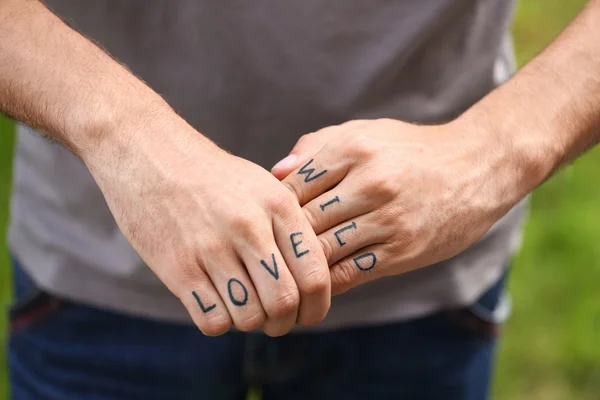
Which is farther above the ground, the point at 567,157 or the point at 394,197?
the point at 394,197

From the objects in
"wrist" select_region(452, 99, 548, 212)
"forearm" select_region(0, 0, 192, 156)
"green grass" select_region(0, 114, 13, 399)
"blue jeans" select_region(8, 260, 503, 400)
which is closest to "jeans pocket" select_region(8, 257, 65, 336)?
"blue jeans" select_region(8, 260, 503, 400)

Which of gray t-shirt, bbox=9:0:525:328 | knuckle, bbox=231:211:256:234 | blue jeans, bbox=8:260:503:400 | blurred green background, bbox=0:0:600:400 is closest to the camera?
knuckle, bbox=231:211:256:234

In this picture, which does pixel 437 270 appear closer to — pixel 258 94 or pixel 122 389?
pixel 258 94

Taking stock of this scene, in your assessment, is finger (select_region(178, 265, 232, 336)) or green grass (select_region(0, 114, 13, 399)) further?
green grass (select_region(0, 114, 13, 399))

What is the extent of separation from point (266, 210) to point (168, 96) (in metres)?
0.50

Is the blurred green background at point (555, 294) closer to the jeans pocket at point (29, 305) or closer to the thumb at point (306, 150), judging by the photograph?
the jeans pocket at point (29, 305)

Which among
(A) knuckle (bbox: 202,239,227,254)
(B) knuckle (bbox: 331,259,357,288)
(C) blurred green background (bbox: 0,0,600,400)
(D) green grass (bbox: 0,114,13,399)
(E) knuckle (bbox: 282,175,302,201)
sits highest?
(A) knuckle (bbox: 202,239,227,254)

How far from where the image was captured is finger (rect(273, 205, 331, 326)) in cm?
119

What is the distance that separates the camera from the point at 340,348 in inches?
71.0

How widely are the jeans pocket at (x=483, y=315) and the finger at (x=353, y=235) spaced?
66cm

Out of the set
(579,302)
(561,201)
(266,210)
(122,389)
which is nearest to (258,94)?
(266,210)

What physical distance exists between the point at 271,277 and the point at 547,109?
56cm

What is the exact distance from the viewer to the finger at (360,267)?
1.26 meters

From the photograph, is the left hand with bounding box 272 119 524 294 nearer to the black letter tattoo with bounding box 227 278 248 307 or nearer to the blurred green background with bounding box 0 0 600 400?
the black letter tattoo with bounding box 227 278 248 307
